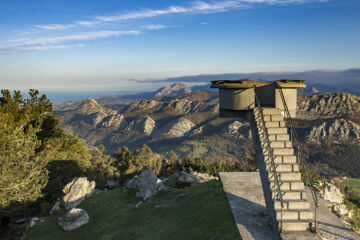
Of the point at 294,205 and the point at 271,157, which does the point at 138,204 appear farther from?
the point at 294,205

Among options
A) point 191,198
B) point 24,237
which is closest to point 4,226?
point 24,237

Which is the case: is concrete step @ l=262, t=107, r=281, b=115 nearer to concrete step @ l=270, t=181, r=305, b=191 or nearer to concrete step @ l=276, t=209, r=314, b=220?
concrete step @ l=270, t=181, r=305, b=191

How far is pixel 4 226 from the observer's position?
22.5m

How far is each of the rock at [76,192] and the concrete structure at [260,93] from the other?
1593 centimetres

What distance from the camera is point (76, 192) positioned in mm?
21625

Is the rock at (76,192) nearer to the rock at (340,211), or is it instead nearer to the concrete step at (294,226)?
the concrete step at (294,226)

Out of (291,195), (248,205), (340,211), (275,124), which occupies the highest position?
(275,124)

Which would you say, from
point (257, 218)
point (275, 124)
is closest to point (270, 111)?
point (275, 124)

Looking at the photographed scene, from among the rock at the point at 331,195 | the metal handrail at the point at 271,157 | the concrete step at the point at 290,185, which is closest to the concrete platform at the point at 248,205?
the metal handrail at the point at 271,157

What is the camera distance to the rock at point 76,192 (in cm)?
2109

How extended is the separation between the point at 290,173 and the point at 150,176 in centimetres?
1366

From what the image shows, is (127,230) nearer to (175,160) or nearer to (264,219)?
(264,219)

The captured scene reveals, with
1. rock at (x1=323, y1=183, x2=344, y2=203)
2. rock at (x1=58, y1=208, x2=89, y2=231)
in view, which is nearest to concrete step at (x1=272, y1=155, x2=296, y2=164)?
rock at (x1=323, y1=183, x2=344, y2=203)

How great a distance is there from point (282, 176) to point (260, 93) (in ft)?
14.7
